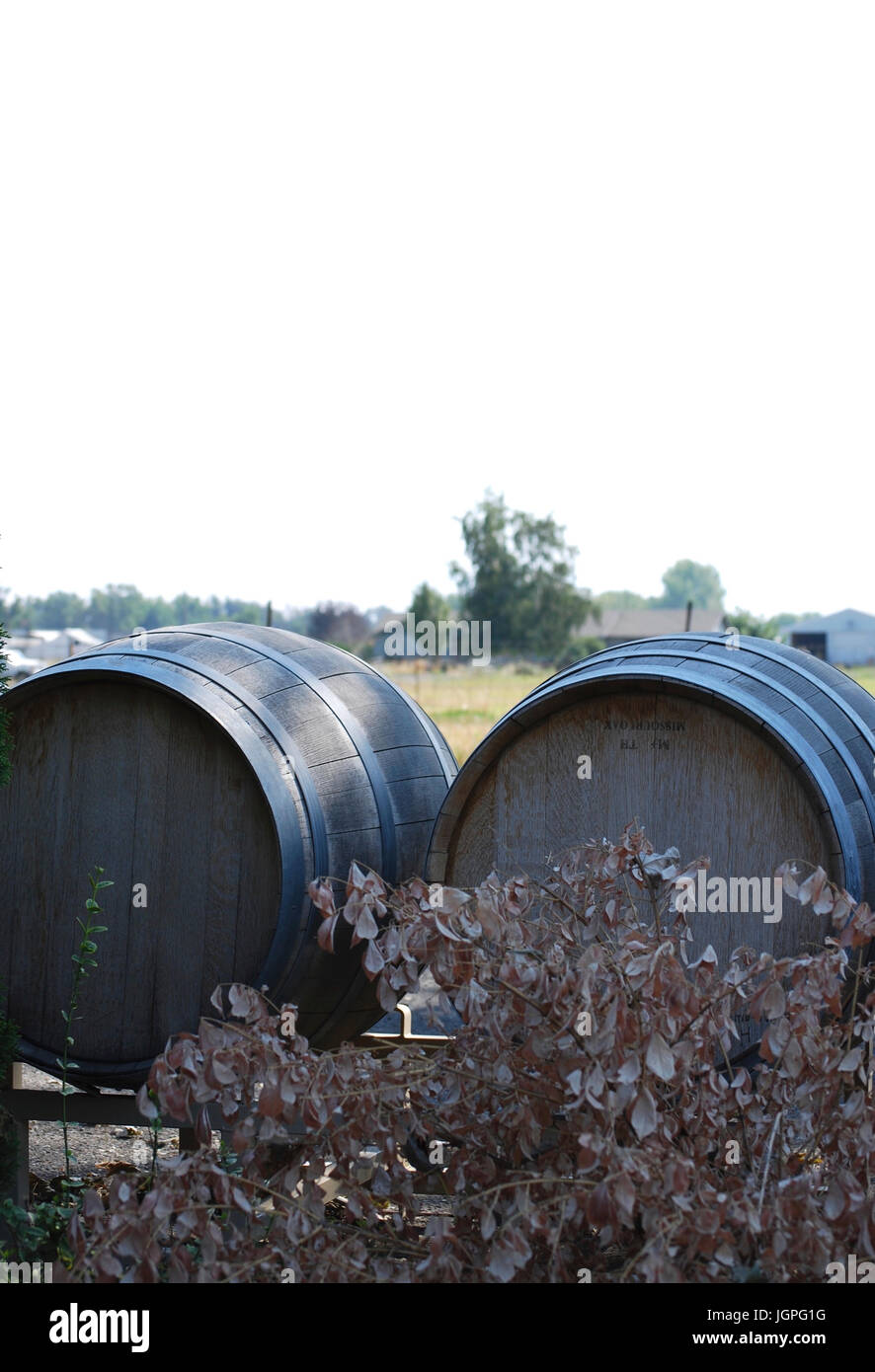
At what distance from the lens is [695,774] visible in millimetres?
3121

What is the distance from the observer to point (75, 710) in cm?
353

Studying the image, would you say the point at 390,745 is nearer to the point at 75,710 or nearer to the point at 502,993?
the point at 75,710

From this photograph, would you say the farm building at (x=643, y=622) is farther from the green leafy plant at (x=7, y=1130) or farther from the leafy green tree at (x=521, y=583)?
the green leafy plant at (x=7, y=1130)

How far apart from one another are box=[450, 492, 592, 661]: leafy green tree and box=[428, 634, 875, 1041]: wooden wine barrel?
42.0m

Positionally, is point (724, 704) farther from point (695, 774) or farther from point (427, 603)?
point (427, 603)

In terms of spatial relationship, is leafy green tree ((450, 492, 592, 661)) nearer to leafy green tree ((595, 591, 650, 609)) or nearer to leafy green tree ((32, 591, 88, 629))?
leafy green tree ((32, 591, 88, 629))

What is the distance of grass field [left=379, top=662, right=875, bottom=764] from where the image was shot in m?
16.9

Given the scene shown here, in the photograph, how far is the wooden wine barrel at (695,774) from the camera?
2936 millimetres

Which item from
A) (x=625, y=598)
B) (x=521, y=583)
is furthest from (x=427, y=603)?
(x=625, y=598)

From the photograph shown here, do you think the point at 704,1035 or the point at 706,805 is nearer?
the point at 704,1035

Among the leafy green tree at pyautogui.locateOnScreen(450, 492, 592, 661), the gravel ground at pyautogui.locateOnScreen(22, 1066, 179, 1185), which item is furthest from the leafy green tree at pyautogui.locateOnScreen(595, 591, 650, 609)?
the gravel ground at pyautogui.locateOnScreen(22, 1066, 179, 1185)

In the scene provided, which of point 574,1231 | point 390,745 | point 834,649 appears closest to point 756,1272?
point 574,1231
